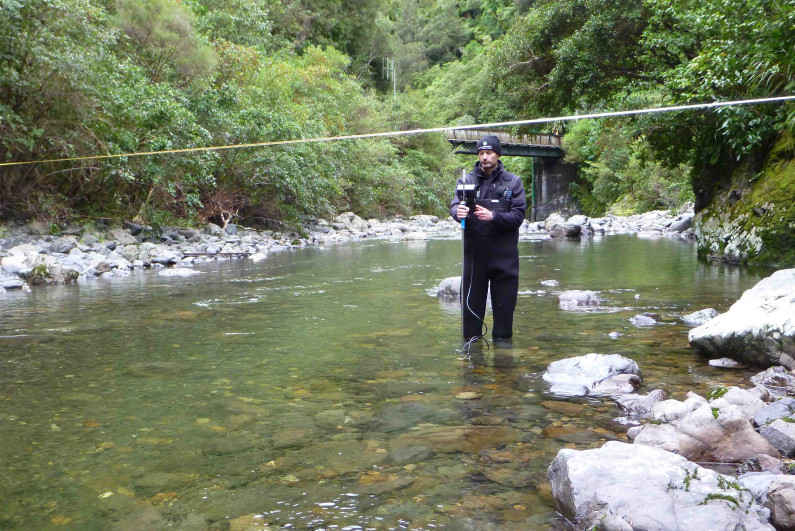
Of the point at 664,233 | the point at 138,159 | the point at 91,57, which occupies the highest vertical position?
the point at 91,57

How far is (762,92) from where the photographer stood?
12.0 m

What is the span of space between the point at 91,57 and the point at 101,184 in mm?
4506

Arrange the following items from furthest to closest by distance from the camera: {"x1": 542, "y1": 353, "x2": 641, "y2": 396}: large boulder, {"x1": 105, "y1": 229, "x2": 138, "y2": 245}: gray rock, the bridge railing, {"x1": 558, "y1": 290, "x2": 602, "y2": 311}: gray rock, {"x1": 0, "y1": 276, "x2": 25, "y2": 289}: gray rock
Answer: 1. the bridge railing
2. {"x1": 105, "y1": 229, "x2": 138, "y2": 245}: gray rock
3. {"x1": 0, "y1": 276, "x2": 25, "y2": 289}: gray rock
4. {"x1": 558, "y1": 290, "x2": 602, "y2": 311}: gray rock
5. {"x1": 542, "y1": 353, "x2": 641, "y2": 396}: large boulder

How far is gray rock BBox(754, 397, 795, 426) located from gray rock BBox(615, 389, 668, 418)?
0.56 m

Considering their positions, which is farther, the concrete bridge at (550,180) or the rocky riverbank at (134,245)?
the concrete bridge at (550,180)

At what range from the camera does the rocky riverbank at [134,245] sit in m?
12.4

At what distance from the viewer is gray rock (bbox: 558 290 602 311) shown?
845 cm

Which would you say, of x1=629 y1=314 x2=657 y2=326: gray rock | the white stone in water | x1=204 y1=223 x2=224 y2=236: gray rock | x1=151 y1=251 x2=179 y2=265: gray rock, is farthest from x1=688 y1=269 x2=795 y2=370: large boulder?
x1=204 y1=223 x2=224 y2=236: gray rock

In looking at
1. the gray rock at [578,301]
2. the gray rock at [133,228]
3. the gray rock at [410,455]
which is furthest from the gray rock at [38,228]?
the gray rock at [410,455]

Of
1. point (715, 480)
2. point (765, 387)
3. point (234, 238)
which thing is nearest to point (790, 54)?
point (765, 387)

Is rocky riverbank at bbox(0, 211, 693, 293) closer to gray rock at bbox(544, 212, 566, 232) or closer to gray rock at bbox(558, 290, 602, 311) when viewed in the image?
gray rock at bbox(544, 212, 566, 232)

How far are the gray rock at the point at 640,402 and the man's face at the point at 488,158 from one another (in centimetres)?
223

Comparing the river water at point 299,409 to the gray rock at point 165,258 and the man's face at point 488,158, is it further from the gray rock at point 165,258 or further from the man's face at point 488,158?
the gray rock at point 165,258

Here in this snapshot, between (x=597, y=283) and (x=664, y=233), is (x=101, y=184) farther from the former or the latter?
(x=664, y=233)
